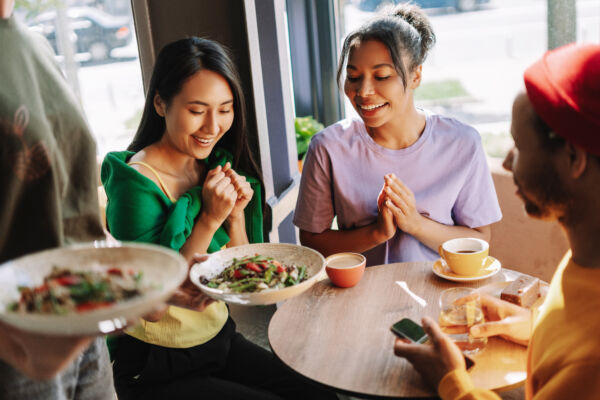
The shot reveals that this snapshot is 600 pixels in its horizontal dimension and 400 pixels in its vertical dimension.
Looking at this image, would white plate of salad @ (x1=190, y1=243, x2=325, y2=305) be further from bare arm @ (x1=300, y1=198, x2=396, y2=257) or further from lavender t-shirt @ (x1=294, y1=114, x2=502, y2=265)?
lavender t-shirt @ (x1=294, y1=114, x2=502, y2=265)

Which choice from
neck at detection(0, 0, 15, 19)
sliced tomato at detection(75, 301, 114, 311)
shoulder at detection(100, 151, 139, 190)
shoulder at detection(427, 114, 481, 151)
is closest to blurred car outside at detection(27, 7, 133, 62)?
shoulder at detection(100, 151, 139, 190)

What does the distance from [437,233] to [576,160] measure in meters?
1.07

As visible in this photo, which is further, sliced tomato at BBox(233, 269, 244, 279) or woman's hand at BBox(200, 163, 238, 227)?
woman's hand at BBox(200, 163, 238, 227)

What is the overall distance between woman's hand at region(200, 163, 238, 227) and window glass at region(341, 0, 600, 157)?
1916 millimetres

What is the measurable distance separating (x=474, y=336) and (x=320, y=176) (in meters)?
0.98

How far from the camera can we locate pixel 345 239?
212 cm

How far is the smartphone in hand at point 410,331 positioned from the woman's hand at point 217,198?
0.71 meters

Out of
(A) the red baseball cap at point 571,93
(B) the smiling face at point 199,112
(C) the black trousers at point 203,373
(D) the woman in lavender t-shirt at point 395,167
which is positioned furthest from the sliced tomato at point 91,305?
(D) the woman in lavender t-shirt at point 395,167

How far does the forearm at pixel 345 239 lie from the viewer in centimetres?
205

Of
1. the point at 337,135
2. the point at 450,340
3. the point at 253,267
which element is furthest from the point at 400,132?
the point at 450,340

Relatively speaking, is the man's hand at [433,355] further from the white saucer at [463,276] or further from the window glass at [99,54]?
the window glass at [99,54]

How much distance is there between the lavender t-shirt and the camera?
215 centimetres

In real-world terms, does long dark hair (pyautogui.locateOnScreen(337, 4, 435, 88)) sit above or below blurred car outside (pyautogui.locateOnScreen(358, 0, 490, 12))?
below

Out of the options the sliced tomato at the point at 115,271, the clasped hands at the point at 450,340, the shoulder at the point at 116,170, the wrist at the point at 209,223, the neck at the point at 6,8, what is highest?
the neck at the point at 6,8
